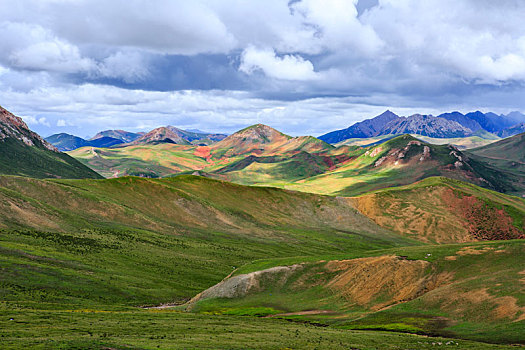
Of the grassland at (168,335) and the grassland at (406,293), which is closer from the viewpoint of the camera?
the grassland at (168,335)

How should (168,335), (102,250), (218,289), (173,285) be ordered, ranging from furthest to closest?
(102,250), (173,285), (218,289), (168,335)

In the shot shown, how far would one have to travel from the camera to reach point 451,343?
195 feet

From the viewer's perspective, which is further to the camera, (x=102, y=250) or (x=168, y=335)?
(x=102, y=250)

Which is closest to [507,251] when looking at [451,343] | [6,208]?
[451,343]

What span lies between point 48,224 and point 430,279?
421 ft

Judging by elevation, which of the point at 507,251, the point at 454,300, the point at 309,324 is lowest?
the point at 309,324

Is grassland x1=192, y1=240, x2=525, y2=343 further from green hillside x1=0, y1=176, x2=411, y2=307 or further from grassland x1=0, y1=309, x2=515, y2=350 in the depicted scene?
green hillside x1=0, y1=176, x2=411, y2=307

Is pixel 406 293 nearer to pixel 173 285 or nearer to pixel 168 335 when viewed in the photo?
pixel 168 335

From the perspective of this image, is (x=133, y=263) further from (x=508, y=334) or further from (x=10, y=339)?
(x=508, y=334)

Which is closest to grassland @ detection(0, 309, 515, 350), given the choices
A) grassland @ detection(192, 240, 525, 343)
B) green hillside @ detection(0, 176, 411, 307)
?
grassland @ detection(192, 240, 525, 343)

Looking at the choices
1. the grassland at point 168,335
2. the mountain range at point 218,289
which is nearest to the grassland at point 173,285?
the grassland at point 168,335

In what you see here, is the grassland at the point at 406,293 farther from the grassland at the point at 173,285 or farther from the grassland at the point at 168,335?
the grassland at the point at 168,335

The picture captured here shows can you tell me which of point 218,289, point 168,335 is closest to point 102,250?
point 218,289

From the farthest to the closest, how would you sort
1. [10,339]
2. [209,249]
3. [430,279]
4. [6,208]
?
[209,249], [6,208], [430,279], [10,339]
